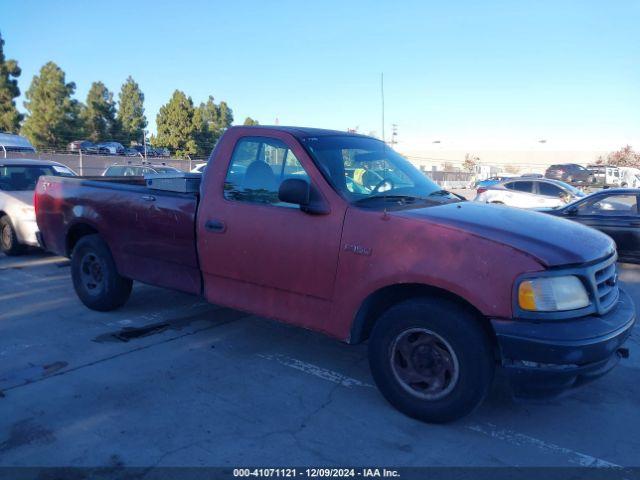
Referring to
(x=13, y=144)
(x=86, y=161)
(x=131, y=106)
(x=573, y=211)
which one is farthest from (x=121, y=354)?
(x=131, y=106)

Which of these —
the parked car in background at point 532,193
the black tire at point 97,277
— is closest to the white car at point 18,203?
the black tire at point 97,277

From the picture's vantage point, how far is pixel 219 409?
378cm

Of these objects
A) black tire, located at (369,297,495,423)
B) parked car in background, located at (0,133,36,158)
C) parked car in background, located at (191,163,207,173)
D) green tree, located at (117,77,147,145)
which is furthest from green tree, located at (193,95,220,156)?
black tire, located at (369,297,495,423)

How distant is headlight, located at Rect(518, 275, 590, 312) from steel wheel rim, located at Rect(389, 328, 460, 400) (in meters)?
0.57

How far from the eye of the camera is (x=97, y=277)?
19.4 ft

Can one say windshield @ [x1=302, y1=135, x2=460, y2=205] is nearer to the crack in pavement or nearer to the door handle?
the door handle

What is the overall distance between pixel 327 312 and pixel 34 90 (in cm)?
4003

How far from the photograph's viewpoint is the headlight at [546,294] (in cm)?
320

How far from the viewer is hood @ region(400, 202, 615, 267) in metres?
3.32

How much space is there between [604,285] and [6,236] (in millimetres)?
8900

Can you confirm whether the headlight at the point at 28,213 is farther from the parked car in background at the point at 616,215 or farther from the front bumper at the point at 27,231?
the parked car in background at the point at 616,215

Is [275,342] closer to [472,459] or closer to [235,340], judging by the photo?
[235,340]

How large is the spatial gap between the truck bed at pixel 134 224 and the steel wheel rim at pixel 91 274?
35cm

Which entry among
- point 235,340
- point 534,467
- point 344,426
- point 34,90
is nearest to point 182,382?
point 235,340
